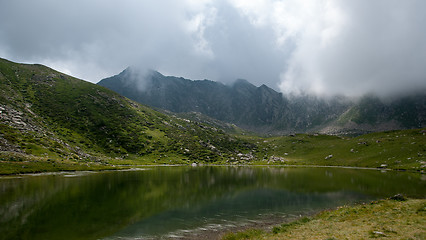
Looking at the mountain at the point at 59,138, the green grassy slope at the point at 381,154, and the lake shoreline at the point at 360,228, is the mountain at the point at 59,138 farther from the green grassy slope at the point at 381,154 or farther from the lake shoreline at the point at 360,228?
the green grassy slope at the point at 381,154

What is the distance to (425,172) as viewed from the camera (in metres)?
98.6

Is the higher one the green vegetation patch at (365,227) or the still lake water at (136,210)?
the green vegetation patch at (365,227)

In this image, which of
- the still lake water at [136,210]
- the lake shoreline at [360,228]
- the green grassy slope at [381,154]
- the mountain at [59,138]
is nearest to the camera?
the lake shoreline at [360,228]

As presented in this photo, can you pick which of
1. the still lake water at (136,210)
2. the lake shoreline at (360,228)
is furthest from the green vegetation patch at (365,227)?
the still lake water at (136,210)

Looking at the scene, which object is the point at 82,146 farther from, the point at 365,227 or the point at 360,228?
the point at 365,227

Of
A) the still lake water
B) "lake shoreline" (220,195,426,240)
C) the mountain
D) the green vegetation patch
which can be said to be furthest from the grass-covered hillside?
the green vegetation patch

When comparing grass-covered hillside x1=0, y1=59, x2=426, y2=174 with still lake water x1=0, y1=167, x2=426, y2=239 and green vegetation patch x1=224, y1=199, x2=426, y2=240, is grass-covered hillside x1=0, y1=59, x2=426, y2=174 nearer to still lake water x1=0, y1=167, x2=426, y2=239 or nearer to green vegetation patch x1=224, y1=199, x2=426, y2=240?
still lake water x1=0, y1=167, x2=426, y2=239

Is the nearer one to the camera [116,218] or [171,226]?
[171,226]

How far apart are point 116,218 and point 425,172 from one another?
129 meters

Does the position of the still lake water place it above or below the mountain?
below

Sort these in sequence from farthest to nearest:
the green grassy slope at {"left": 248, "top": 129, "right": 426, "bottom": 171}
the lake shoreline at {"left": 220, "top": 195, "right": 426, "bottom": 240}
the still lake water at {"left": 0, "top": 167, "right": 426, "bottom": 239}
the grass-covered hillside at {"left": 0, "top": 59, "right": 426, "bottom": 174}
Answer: the green grassy slope at {"left": 248, "top": 129, "right": 426, "bottom": 171} < the grass-covered hillside at {"left": 0, "top": 59, "right": 426, "bottom": 174} < the still lake water at {"left": 0, "top": 167, "right": 426, "bottom": 239} < the lake shoreline at {"left": 220, "top": 195, "right": 426, "bottom": 240}

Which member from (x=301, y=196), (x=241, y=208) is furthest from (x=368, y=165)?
(x=241, y=208)

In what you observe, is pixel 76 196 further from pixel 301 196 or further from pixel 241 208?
pixel 301 196

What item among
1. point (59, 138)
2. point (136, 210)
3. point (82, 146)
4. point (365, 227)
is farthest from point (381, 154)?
point (59, 138)
